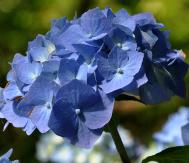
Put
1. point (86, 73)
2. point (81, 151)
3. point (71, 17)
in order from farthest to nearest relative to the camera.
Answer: point (71, 17) < point (81, 151) < point (86, 73)

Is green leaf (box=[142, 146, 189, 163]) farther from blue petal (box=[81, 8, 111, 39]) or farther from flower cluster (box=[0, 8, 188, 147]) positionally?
blue petal (box=[81, 8, 111, 39])

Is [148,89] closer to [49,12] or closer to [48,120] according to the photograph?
[48,120]

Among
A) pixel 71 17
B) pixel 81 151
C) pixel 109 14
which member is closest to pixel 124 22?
pixel 109 14

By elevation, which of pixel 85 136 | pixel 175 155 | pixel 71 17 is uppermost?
pixel 85 136

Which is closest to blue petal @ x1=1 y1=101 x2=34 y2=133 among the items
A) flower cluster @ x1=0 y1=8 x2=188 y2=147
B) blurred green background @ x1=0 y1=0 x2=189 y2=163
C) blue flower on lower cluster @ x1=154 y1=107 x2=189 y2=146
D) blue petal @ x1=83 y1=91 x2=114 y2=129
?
flower cluster @ x1=0 y1=8 x2=188 y2=147

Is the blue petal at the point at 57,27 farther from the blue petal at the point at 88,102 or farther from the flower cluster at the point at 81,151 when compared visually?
the flower cluster at the point at 81,151

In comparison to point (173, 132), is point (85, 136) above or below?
above

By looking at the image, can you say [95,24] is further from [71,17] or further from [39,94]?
[71,17]

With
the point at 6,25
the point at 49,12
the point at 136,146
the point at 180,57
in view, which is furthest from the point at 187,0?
the point at 180,57
